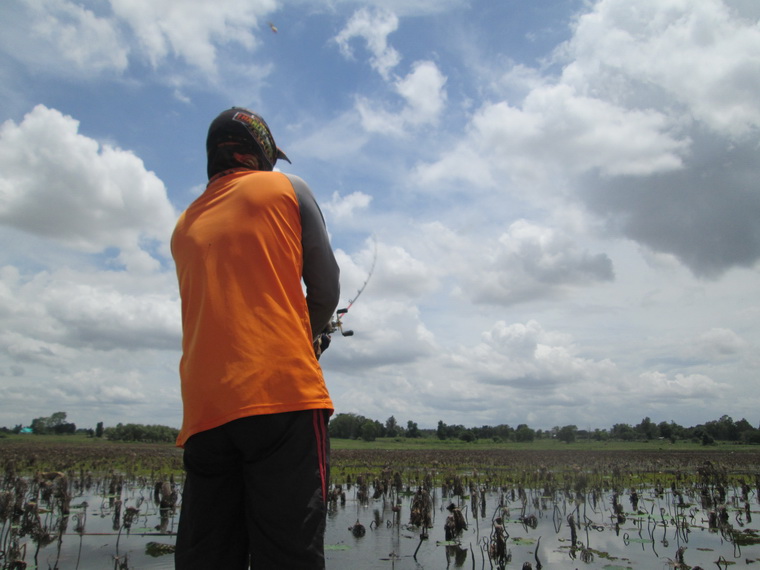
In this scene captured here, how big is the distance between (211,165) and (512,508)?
32.5 ft

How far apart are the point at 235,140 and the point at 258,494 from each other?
4.72ft

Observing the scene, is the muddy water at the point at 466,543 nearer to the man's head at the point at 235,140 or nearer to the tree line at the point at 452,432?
the man's head at the point at 235,140

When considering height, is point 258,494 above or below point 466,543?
above

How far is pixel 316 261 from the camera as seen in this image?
2.07 meters

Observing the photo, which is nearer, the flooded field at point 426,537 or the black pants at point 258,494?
the black pants at point 258,494

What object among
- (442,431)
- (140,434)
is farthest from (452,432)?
(140,434)

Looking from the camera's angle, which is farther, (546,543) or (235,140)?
(546,543)

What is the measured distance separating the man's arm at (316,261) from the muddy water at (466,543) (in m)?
4.51

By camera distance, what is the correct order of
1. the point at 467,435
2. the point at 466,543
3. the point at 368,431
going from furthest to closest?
the point at 368,431 → the point at 467,435 → the point at 466,543

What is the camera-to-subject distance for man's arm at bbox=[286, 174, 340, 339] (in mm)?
2033

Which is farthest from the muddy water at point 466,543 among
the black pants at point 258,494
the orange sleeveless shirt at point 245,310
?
the orange sleeveless shirt at point 245,310

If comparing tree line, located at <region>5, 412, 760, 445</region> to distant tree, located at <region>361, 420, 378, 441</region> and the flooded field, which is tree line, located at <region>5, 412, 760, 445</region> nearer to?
distant tree, located at <region>361, 420, 378, 441</region>

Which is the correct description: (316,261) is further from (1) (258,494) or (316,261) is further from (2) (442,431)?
(2) (442,431)

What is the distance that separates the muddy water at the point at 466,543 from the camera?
5.74m
